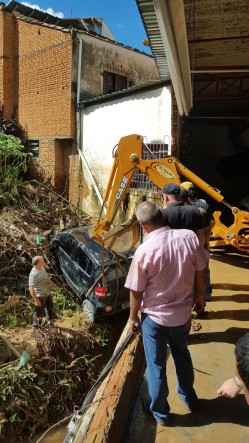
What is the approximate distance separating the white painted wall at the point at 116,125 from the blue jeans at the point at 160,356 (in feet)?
24.8

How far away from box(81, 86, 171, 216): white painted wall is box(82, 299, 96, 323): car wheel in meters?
4.86

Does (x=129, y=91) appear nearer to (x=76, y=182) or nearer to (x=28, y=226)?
(x=76, y=182)

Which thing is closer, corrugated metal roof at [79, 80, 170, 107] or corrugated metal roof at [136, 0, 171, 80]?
corrugated metal roof at [136, 0, 171, 80]

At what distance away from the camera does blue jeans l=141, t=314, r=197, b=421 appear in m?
2.82

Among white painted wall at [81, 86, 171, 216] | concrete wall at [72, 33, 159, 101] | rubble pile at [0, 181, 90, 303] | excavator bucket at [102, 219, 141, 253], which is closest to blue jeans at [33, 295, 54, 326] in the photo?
rubble pile at [0, 181, 90, 303]

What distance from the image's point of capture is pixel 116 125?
37.9 feet

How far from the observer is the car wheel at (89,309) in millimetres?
7386

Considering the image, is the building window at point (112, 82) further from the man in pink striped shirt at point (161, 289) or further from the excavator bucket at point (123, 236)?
the man in pink striped shirt at point (161, 289)

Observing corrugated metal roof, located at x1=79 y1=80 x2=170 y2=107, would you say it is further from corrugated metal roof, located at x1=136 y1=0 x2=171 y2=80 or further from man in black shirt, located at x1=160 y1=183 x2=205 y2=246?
man in black shirt, located at x1=160 y1=183 x2=205 y2=246

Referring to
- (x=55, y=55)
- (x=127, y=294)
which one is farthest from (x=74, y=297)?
(x=55, y=55)

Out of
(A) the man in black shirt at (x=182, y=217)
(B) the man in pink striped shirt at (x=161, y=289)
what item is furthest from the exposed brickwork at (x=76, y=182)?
(B) the man in pink striped shirt at (x=161, y=289)

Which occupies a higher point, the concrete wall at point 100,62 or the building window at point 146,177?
the concrete wall at point 100,62

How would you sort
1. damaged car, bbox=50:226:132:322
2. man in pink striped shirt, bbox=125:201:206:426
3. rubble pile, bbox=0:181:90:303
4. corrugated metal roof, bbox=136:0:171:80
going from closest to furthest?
man in pink striped shirt, bbox=125:201:206:426
corrugated metal roof, bbox=136:0:171:80
damaged car, bbox=50:226:132:322
rubble pile, bbox=0:181:90:303

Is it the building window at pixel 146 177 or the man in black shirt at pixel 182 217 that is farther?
the building window at pixel 146 177
